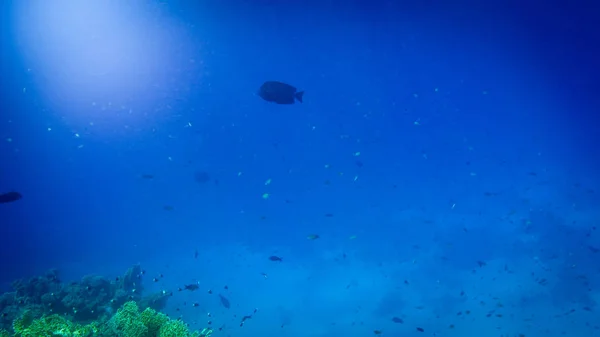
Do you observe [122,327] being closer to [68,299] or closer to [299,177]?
[68,299]

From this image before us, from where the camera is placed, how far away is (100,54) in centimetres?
3831

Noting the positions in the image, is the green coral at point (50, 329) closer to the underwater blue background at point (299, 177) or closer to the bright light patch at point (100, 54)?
the underwater blue background at point (299, 177)

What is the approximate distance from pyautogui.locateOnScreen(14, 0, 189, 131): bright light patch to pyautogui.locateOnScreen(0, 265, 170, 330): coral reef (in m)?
19.4

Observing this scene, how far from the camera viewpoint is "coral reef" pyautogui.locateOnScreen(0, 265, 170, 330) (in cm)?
1129

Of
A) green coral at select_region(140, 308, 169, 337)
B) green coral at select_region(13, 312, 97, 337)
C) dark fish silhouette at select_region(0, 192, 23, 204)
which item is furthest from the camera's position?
dark fish silhouette at select_region(0, 192, 23, 204)

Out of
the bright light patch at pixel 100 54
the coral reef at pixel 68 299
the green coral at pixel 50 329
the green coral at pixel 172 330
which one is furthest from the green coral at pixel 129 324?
the bright light patch at pixel 100 54

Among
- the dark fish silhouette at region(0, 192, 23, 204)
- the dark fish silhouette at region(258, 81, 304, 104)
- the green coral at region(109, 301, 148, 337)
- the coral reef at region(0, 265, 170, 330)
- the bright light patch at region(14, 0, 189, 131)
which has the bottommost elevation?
the coral reef at region(0, 265, 170, 330)

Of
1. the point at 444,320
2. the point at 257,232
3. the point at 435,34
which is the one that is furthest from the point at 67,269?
the point at 435,34

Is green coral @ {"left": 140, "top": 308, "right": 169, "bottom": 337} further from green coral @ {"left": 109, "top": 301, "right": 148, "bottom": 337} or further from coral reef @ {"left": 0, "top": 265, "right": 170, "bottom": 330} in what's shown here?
coral reef @ {"left": 0, "top": 265, "right": 170, "bottom": 330}

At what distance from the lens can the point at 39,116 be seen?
174 feet

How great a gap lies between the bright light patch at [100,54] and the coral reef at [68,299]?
19403mm

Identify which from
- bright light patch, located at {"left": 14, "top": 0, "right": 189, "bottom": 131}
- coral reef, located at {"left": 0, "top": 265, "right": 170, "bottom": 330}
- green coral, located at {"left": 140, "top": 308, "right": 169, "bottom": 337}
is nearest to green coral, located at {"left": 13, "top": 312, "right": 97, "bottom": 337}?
green coral, located at {"left": 140, "top": 308, "right": 169, "bottom": 337}

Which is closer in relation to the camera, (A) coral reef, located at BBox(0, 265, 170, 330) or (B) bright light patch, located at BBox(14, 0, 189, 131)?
(A) coral reef, located at BBox(0, 265, 170, 330)

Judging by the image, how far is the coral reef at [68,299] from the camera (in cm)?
1129
